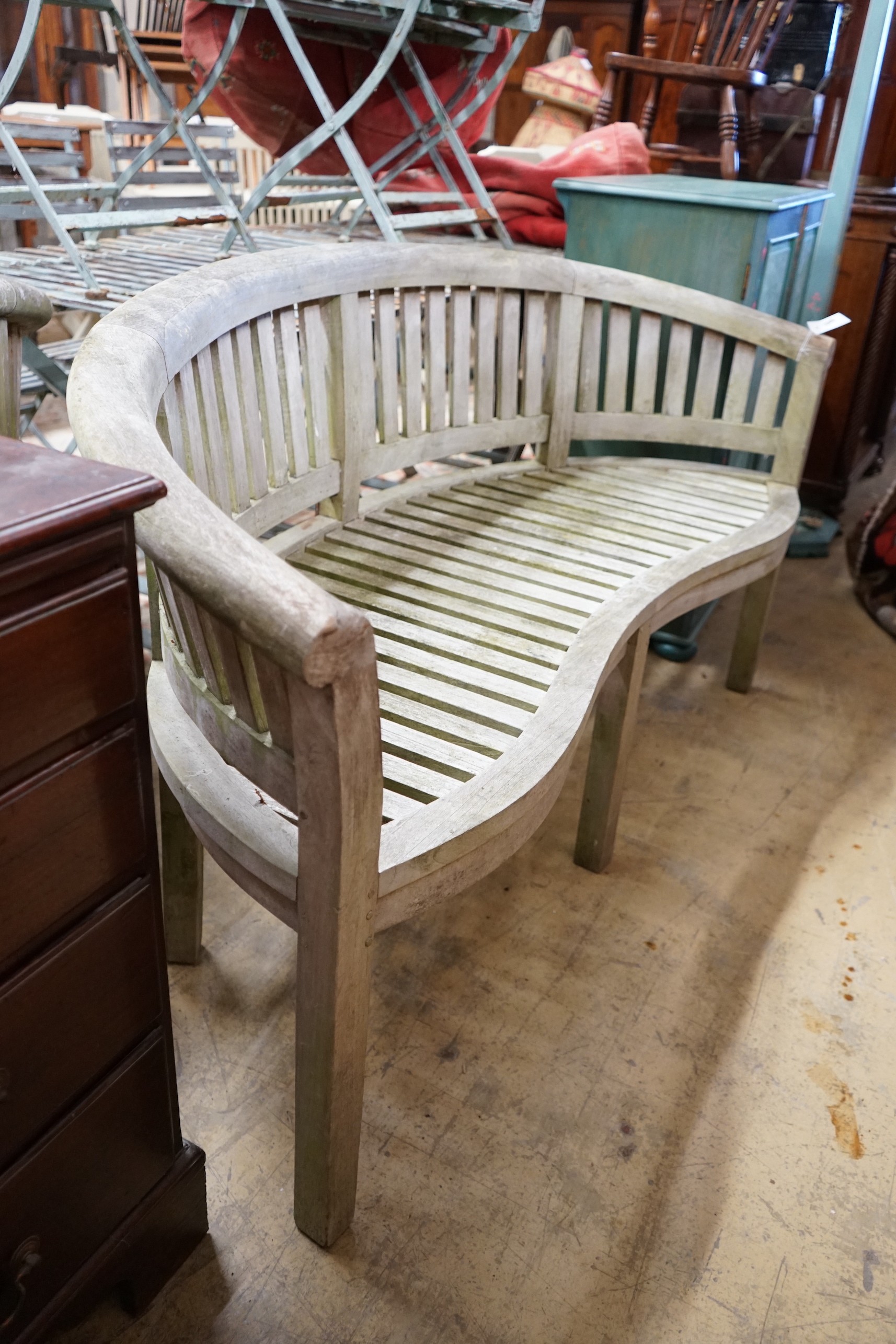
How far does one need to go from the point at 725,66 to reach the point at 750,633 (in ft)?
7.74

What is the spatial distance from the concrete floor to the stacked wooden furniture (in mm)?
232

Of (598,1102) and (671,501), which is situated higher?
(671,501)

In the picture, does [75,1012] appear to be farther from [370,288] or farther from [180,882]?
[370,288]

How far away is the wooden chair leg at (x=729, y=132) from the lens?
3.71 metres

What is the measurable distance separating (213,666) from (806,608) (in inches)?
108

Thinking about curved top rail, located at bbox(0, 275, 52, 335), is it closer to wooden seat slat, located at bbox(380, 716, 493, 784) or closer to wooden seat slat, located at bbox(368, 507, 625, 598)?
wooden seat slat, located at bbox(380, 716, 493, 784)

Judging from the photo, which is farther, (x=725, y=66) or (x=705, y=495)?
(x=725, y=66)

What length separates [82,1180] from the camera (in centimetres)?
112

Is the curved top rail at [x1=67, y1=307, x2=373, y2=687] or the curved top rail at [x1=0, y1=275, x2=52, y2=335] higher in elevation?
the curved top rail at [x1=0, y1=275, x2=52, y2=335]

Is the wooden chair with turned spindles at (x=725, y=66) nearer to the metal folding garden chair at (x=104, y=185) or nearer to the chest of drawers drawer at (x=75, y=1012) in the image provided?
the metal folding garden chair at (x=104, y=185)

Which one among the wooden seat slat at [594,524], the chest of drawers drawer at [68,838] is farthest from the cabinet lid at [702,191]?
the chest of drawers drawer at [68,838]

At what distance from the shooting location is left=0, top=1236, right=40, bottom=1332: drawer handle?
1.03m

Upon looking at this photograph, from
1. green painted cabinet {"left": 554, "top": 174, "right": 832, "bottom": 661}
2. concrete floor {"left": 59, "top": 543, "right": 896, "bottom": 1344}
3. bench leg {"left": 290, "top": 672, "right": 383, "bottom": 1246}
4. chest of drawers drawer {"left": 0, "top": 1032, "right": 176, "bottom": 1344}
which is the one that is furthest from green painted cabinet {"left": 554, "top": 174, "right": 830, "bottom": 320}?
chest of drawers drawer {"left": 0, "top": 1032, "right": 176, "bottom": 1344}

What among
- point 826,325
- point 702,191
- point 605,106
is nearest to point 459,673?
point 826,325
